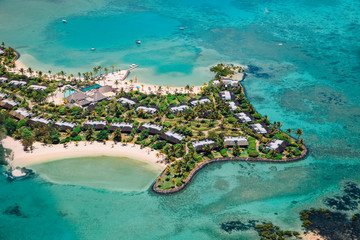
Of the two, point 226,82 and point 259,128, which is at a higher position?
point 226,82

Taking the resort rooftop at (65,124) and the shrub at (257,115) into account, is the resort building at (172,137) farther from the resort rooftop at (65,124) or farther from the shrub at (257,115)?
the resort rooftop at (65,124)

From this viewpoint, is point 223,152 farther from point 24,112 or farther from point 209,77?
point 24,112

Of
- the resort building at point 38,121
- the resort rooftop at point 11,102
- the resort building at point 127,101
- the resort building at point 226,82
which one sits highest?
the resort building at point 226,82

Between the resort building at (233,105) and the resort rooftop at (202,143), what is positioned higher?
the resort building at (233,105)

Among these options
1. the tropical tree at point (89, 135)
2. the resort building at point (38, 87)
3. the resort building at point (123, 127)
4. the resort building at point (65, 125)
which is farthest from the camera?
the resort building at point (38, 87)

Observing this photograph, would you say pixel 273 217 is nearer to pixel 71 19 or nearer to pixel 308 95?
pixel 308 95

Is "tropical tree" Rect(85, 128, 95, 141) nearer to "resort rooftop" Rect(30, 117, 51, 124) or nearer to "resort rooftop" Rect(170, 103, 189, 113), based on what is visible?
"resort rooftop" Rect(30, 117, 51, 124)

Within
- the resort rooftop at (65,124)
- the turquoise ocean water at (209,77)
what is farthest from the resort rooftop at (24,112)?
the turquoise ocean water at (209,77)

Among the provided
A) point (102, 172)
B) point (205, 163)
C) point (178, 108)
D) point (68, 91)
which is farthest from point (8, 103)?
point (205, 163)

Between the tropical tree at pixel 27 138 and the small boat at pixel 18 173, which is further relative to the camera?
the tropical tree at pixel 27 138
